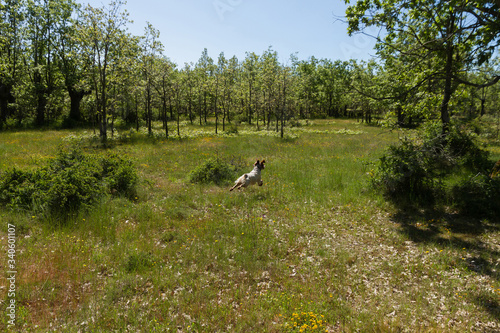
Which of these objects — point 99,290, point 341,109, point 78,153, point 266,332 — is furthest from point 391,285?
point 341,109

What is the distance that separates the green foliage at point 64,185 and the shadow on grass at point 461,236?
11.2m

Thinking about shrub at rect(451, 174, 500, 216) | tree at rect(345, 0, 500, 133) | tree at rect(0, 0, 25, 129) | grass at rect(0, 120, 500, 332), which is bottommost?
grass at rect(0, 120, 500, 332)

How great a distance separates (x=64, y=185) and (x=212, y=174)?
6769 millimetres

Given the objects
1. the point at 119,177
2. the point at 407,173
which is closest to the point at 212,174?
the point at 119,177

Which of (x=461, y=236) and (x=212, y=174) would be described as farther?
(x=212, y=174)

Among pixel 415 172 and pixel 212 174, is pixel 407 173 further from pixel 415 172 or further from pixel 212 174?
pixel 212 174

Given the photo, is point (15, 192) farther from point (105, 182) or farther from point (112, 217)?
point (112, 217)

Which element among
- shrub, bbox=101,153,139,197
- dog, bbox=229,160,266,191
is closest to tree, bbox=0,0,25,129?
shrub, bbox=101,153,139,197

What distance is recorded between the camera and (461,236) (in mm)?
8250

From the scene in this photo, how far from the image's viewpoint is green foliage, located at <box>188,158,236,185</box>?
13562 mm

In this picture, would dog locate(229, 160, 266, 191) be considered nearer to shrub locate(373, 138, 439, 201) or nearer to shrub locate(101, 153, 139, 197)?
shrub locate(101, 153, 139, 197)

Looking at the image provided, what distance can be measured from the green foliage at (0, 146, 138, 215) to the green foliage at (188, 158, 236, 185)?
125 inches

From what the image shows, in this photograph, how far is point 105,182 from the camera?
10.4 metres

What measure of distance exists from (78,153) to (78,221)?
5.24m
